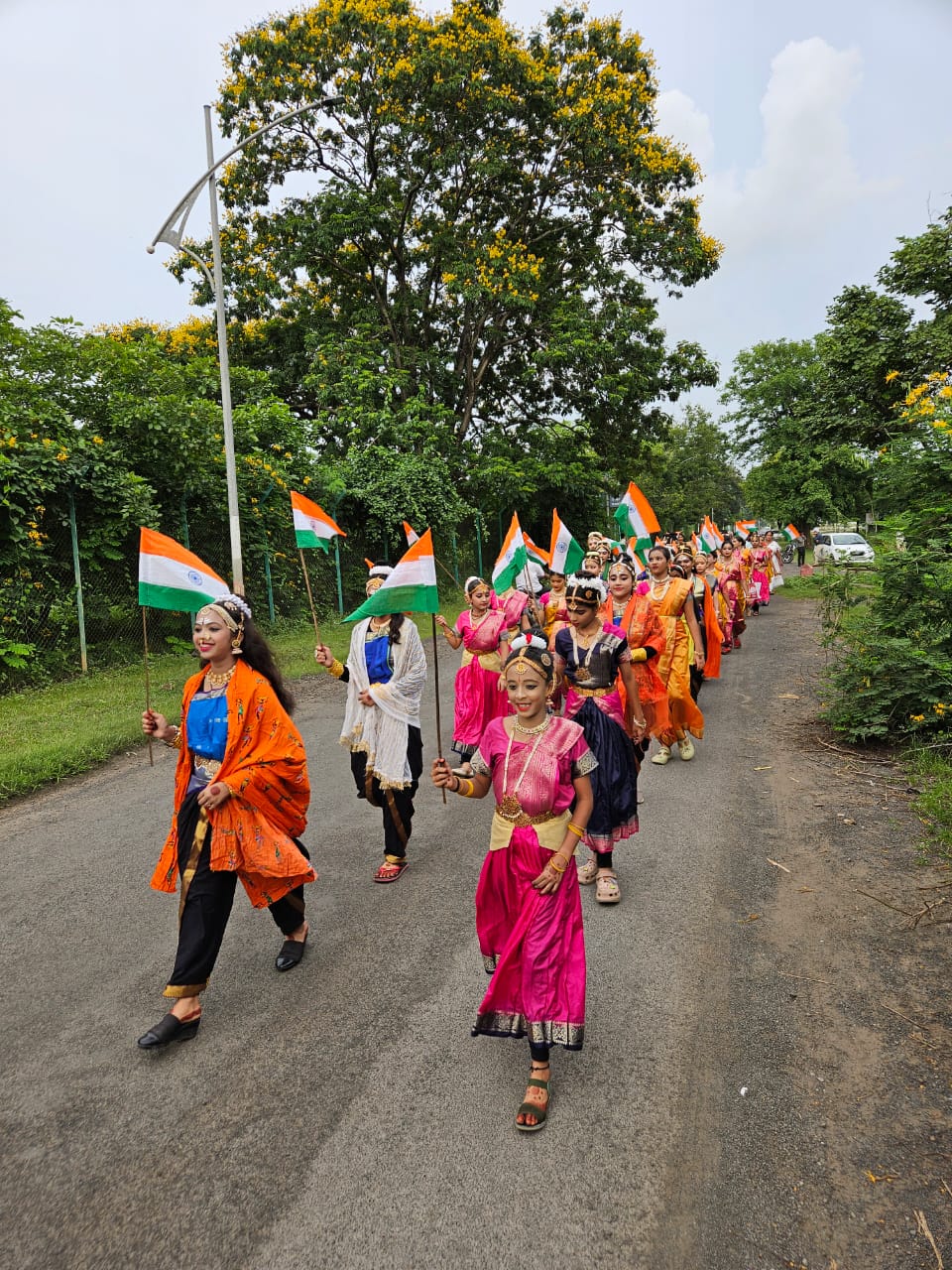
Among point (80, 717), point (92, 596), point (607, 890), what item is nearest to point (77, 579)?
point (92, 596)

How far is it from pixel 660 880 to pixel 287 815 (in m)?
2.30

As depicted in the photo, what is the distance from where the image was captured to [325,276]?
21.4 metres

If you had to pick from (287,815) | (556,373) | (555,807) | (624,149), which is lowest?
(287,815)

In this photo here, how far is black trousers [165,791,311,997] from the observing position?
10.8ft

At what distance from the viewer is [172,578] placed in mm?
4102

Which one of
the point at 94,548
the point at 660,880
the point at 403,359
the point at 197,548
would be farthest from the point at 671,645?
the point at 403,359

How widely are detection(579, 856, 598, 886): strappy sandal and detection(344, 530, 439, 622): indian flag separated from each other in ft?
6.01

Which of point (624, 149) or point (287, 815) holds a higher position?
point (624, 149)

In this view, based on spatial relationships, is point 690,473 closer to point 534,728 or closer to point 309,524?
point 309,524

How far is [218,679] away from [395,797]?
168cm

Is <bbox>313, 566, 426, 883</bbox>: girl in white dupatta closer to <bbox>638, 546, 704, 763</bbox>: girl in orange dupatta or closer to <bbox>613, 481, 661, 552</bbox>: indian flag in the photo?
<bbox>638, 546, 704, 763</bbox>: girl in orange dupatta

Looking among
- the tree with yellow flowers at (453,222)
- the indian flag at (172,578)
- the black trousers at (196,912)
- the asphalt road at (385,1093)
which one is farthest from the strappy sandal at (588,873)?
the tree with yellow flowers at (453,222)

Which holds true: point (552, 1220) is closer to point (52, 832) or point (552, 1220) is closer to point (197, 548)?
point (52, 832)

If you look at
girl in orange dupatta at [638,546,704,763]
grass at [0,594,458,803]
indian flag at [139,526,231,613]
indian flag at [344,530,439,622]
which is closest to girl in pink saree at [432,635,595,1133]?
indian flag at [344,530,439,622]
